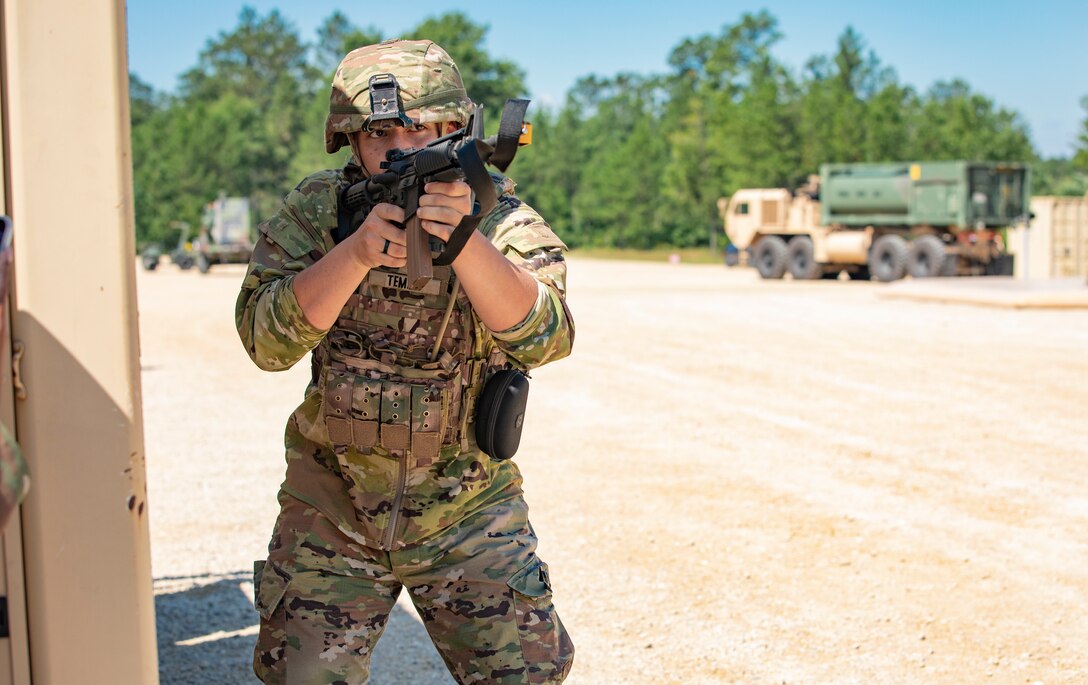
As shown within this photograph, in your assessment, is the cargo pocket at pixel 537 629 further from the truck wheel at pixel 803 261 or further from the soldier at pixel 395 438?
the truck wheel at pixel 803 261

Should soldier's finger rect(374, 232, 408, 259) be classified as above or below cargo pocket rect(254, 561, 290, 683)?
above

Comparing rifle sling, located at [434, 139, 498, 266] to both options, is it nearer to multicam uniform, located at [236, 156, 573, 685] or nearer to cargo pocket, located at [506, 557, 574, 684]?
multicam uniform, located at [236, 156, 573, 685]

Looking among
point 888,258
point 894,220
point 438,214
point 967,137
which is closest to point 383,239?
point 438,214

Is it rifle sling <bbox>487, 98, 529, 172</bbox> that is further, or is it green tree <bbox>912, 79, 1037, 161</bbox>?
green tree <bbox>912, 79, 1037, 161</bbox>

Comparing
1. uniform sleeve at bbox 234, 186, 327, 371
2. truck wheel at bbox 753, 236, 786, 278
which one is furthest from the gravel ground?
truck wheel at bbox 753, 236, 786, 278

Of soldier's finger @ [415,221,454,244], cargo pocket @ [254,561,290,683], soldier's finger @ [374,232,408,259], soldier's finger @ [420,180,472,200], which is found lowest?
cargo pocket @ [254,561,290,683]

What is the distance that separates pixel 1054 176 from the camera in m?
95.0

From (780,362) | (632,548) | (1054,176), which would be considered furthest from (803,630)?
(1054,176)

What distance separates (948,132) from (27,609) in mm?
51653

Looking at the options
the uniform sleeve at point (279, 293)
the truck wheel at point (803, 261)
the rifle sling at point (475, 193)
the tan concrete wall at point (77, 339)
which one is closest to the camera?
the tan concrete wall at point (77, 339)

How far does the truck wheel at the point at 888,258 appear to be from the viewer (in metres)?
25.2

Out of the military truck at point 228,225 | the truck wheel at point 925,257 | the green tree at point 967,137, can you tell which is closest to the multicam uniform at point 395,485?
the truck wheel at point 925,257

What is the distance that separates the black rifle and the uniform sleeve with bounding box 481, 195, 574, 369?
21 cm

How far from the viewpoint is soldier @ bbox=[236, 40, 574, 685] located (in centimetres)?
224
